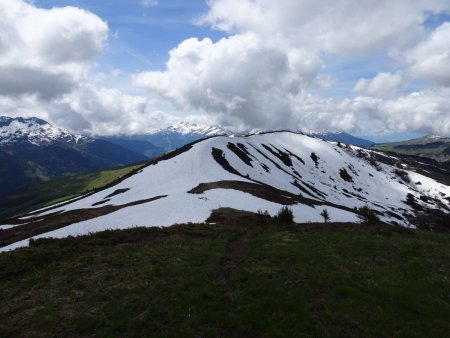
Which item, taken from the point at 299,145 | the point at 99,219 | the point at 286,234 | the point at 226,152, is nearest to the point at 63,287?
the point at 286,234

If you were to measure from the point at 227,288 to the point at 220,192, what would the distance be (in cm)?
3965

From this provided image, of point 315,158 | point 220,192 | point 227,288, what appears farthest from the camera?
point 315,158

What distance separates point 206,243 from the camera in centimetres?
2877

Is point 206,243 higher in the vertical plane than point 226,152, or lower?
lower

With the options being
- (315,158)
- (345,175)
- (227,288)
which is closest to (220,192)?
(227,288)

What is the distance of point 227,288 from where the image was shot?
18.8 metres

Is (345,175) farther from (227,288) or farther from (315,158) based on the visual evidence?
(227,288)

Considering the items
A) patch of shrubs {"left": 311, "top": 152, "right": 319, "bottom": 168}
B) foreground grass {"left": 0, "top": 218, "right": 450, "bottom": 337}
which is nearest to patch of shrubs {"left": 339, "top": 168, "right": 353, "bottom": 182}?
patch of shrubs {"left": 311, "top": 152, "right": 319, "bottom": 168}

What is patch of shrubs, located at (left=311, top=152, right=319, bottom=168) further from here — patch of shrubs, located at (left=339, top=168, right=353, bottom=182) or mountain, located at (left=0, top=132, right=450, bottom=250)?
patch of shrubs, located at (left=339, top=168, right=353, bottom=182)

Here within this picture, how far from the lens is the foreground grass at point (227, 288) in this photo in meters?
15.0

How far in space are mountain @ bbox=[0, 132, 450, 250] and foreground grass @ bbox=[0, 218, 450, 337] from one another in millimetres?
19286

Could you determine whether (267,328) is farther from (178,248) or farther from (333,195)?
(333,195)

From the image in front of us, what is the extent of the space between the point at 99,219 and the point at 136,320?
3916 cm

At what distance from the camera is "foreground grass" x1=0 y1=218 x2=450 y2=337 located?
1496 cm
